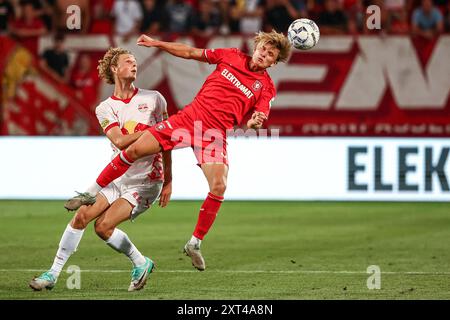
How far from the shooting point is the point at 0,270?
9562mm

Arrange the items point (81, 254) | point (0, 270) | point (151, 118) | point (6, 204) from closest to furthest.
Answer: point (151, 118) < point (0, 270) < point (81, 254) < point (6, 204)

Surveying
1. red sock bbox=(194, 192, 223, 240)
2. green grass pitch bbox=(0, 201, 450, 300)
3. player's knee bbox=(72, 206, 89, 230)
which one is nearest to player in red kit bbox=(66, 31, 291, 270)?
red sock bbox=(194, 192, 223, 240)

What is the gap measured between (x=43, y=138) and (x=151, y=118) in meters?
7.47

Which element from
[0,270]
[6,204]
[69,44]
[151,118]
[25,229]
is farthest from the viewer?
[69,44]

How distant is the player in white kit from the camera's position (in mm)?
8430

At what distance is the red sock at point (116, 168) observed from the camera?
848 centimetres

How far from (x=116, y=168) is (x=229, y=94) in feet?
3.92

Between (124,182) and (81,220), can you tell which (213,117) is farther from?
(81,220)

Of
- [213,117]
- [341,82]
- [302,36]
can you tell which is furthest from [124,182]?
[341,82]

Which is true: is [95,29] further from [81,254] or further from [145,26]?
[81,254]

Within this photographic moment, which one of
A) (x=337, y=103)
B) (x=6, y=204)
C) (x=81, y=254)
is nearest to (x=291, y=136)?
(x=337, y=103)

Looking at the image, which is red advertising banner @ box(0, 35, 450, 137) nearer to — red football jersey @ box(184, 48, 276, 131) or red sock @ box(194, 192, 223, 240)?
red football jersey @ box(184, 48, 276, 131)

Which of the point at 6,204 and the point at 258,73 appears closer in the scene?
the point at 258,73

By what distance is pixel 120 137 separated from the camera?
8.58 m
